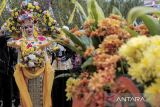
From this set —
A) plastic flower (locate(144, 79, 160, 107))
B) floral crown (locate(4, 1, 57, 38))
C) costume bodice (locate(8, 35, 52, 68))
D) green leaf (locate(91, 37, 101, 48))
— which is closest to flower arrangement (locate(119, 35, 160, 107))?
plastic flower (locate(144, 79, 160, 107))

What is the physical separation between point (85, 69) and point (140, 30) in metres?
0.27

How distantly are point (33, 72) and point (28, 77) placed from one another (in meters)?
0.10

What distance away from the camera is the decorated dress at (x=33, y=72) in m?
5.13

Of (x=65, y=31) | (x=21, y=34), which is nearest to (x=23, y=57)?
(x=21, y=34)

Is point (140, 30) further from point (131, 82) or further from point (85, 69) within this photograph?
point (131, 82)

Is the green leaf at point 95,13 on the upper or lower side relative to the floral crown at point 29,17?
lower

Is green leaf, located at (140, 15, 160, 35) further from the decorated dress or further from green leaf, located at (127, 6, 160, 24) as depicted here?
the decorated dress

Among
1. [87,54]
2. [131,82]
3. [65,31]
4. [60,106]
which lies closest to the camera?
[131,82]

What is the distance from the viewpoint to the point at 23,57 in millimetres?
5137

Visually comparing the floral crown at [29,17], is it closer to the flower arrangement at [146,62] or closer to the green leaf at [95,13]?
the green leaf at [95,13]

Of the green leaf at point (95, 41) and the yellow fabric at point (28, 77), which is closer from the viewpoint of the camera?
the green leaf at point (95, 41)

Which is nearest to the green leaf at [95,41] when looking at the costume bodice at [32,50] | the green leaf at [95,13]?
the green leaf at [95,13]

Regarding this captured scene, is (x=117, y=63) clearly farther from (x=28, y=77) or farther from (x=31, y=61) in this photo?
(x=28, y=77)

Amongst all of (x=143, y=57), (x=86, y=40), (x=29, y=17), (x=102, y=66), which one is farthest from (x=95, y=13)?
(x=29, y=17)
